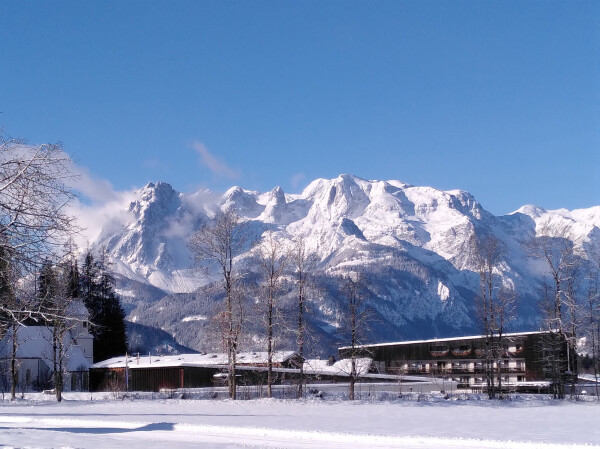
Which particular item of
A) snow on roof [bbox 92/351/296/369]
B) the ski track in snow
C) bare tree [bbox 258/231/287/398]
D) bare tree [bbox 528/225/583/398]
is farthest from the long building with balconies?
the ski track in snow

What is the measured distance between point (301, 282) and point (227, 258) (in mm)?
6247

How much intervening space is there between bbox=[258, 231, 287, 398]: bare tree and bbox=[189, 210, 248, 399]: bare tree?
2.49 m

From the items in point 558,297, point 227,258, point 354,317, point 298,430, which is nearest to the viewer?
point 298,430

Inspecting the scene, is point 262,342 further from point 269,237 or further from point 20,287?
point 20,287

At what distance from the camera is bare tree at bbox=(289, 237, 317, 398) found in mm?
53062

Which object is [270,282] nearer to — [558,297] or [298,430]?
[558,297]

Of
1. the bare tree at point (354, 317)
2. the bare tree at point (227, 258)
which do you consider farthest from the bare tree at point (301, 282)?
the bare tree at point (227, 258)

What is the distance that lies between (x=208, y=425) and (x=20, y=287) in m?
13.4

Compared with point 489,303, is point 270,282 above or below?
above

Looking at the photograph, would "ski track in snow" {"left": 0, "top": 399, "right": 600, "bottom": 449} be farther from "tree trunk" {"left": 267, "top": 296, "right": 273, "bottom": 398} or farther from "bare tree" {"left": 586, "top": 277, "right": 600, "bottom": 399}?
"bare tree" {"left": 586, "top": 277, "right": 600, "bottom": 399}

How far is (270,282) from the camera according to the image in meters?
54.2

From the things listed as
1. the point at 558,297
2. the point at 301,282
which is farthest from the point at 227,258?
the point at 558,297

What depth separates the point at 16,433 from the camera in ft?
74.4

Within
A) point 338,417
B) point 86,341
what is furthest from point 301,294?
point 86,341
